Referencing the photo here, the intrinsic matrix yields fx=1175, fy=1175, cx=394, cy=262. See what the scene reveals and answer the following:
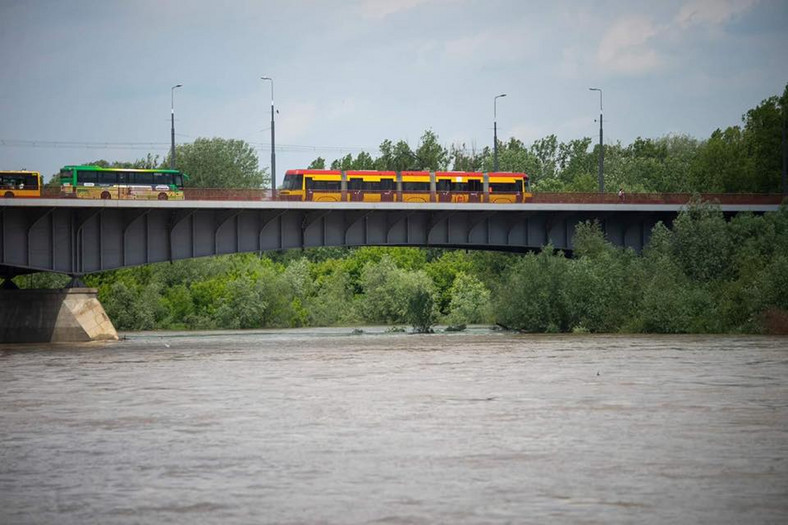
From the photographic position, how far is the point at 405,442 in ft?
90.2

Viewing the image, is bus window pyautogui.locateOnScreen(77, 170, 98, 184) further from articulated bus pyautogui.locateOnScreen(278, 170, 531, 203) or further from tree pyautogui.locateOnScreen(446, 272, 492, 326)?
tree pyautogui.locateOnScreen(446, 272, 492, 326)

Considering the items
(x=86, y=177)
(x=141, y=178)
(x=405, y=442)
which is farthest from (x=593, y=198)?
(x=405, y=442)

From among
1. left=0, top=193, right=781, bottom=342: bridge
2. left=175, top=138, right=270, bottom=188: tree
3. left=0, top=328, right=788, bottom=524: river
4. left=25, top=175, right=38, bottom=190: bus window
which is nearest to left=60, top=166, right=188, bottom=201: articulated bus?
left=25, top=175, right=38, bottom=190: bus window

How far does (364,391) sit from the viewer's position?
130ft

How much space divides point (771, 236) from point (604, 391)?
4288 cm

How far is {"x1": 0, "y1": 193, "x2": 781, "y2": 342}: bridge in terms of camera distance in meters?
71.6

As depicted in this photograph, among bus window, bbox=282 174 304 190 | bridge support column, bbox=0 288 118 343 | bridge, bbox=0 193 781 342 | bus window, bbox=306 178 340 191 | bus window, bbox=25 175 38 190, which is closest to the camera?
bridge, bbox=0 193 781 342

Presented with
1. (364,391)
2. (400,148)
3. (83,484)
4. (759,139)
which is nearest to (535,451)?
(83,484)

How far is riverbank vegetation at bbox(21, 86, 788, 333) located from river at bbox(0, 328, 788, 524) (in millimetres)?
20520

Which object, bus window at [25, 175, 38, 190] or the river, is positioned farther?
bus window at [25, 175, 38, 190]

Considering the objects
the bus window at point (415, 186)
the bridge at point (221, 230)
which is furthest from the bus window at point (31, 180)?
the bus window at point (415, 186)

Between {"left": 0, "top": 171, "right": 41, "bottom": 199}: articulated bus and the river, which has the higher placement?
{"left": 0, "top": 171, "right": 41, "bottom": 199}: articulated bus

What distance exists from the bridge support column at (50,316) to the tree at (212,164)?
81510 mm

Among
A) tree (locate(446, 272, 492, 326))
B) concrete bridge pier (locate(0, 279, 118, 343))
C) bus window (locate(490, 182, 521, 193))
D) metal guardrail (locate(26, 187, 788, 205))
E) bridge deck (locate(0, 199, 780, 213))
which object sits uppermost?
bus window (locate(490, 182, 521, 193))
